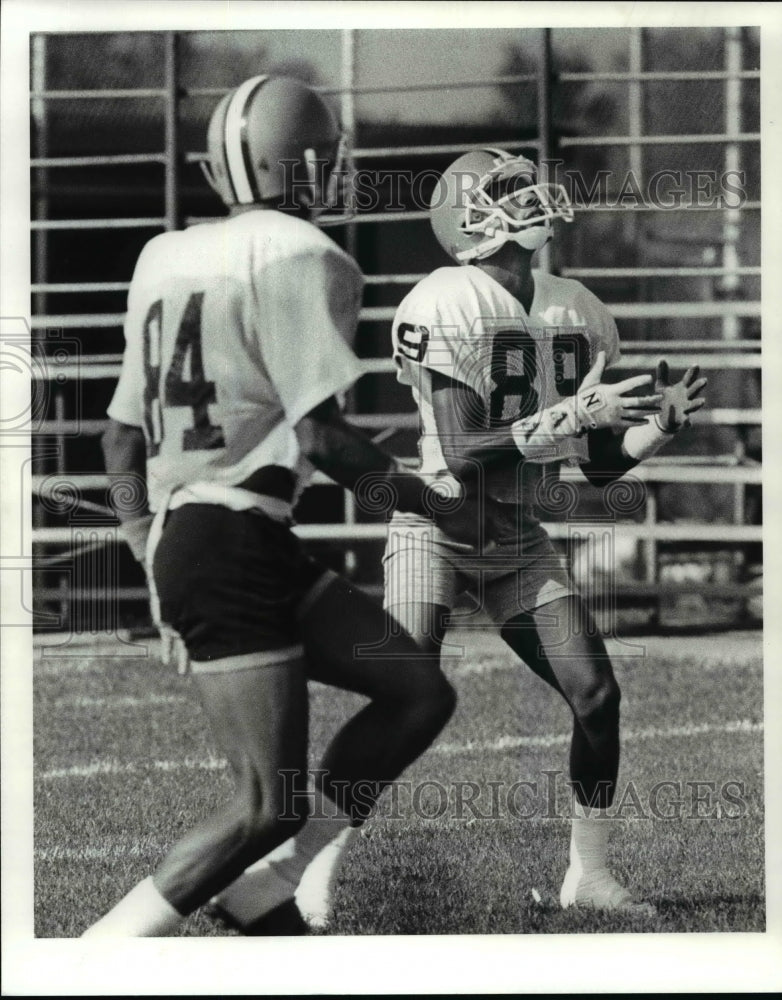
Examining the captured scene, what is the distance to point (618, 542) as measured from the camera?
5.39 m

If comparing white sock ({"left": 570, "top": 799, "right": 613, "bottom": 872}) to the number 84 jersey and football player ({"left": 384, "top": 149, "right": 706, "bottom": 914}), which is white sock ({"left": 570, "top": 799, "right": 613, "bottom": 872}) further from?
the number 84 jersey

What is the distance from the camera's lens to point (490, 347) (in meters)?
3.98

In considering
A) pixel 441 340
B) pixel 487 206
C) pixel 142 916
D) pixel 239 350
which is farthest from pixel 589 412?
pixel 142 916

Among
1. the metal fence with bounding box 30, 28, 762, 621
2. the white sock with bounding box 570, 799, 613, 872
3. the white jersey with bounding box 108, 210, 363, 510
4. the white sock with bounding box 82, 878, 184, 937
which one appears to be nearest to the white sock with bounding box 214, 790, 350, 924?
the white sock with bounding box 82, 878, 184, 937

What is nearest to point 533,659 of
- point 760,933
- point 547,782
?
point 547,782

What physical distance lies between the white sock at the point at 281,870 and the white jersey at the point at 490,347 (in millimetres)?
879

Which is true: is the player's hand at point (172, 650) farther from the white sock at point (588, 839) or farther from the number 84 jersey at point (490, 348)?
the white sock at point (588, 839)

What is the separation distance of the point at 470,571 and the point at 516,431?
0.36 m

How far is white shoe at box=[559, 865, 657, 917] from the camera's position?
13.1ft

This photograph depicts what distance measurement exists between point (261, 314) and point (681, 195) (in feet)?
3.99

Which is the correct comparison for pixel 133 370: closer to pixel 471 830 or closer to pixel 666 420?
pixel 666 420

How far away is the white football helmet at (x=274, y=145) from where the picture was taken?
12.2ft

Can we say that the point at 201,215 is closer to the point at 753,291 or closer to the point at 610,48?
the point at 610,48

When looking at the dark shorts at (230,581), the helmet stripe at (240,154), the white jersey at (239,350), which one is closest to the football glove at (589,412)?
the white jersey at (239,350)
